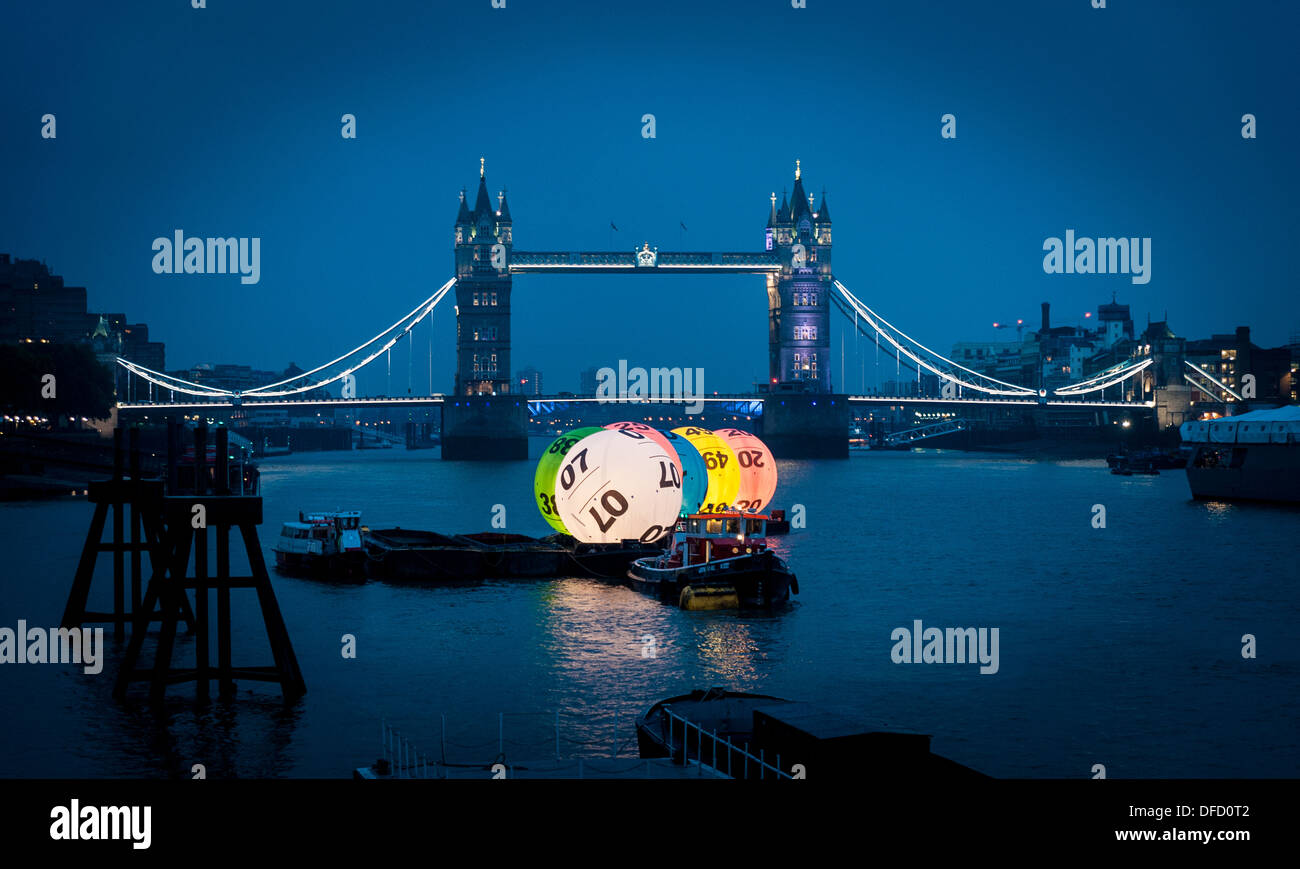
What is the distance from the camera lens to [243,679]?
21.7 m

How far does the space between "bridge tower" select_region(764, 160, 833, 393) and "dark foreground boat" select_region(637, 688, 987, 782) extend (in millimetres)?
141133

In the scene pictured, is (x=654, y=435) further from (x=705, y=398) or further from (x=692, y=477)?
(x=705, y=398)

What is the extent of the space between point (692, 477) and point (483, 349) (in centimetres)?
11527

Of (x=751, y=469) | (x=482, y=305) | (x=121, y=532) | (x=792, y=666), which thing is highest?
(x=482, y=305)

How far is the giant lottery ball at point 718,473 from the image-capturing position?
44031 mm

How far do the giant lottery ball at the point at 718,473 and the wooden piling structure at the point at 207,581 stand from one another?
23897 millimetres

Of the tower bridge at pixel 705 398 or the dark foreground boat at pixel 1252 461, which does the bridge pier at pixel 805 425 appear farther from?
the dark foreground boat at pixel 1252 461

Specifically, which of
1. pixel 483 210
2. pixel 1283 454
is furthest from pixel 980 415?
pixel 1283 454

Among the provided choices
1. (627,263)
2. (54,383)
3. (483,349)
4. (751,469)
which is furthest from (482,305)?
(751,469)

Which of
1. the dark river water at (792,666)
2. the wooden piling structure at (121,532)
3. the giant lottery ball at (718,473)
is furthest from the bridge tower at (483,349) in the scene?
the wooden piling structure at (121,532)

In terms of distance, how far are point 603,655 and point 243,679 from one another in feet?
22.4

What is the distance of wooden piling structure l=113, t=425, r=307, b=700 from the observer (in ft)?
64.1

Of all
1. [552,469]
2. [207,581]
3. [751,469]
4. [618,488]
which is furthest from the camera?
[751,469]

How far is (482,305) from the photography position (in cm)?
15500
